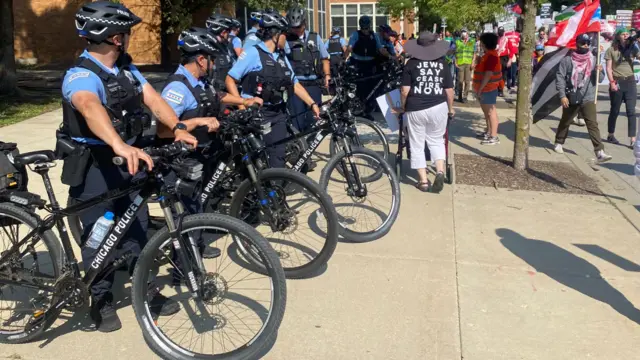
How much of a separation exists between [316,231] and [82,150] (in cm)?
189

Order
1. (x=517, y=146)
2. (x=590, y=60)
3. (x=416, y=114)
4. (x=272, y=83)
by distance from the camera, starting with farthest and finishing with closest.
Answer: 1. (x=590, y=60)
2. (x=517, y=146)
3. (x=416, y=114)
4. (x=272, y=83)

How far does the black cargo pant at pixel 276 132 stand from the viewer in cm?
554

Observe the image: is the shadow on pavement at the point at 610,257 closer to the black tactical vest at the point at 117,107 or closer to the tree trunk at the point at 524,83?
the tree trunk at the point at 524,83

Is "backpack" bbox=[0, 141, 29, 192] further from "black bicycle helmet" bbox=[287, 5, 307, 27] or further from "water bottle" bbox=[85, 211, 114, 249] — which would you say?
"black bicycle helmet" bbox=[287, 5, 307, 27]

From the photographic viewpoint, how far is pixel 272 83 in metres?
5.81

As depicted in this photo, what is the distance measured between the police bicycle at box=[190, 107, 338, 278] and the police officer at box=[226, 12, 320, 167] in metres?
Answer: 1.00

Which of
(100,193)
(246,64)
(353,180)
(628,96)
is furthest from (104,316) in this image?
(628,96)

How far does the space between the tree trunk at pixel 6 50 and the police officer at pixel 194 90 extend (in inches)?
430

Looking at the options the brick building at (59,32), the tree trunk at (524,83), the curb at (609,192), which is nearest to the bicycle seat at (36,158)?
the curb at (609,192)

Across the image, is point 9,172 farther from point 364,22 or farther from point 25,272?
point 364,22

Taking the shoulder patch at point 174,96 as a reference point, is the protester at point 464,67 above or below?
below

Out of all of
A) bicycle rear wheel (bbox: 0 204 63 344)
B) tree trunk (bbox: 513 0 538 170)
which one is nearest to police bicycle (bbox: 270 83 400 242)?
bicycle rear wheel (bbox: 0 204 63 344)

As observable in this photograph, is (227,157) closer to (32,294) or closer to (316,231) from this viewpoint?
(316,231)

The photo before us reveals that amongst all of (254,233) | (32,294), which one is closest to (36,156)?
(32,294)
